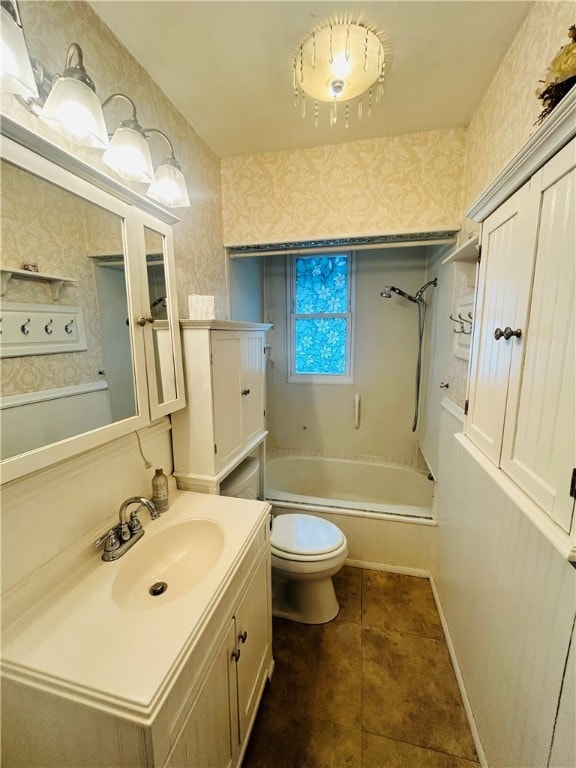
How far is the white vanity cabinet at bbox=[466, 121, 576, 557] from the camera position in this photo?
633 mm

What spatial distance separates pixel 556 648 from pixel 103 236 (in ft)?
5.39

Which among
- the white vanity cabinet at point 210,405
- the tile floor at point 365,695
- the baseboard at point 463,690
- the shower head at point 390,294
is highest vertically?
the shower head at point 390,294

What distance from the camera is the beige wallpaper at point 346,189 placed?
158 cm

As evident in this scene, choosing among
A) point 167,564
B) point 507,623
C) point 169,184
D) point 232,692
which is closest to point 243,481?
point 167,564

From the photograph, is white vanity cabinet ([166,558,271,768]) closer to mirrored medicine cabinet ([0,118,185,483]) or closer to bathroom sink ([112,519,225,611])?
bathroom sink ([112,519,225,611])

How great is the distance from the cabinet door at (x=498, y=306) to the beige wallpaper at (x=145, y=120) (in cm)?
125

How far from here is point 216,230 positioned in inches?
68.7

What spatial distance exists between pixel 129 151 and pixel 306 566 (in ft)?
6.18

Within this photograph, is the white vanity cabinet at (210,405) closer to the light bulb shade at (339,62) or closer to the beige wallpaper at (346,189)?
the beige wallpaper at (346,189)

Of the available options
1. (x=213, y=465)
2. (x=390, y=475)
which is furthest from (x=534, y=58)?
(x=390, y=475)

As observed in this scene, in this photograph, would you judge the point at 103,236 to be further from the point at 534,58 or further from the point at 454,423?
the point at 454,423

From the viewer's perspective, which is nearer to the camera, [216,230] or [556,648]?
[556,648]

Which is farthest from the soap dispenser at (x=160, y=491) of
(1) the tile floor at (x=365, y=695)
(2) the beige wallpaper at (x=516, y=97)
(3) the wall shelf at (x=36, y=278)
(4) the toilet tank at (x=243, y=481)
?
(2) the beige wallpaper at (x=516, y=97)

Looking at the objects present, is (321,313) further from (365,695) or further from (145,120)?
(365,695)
